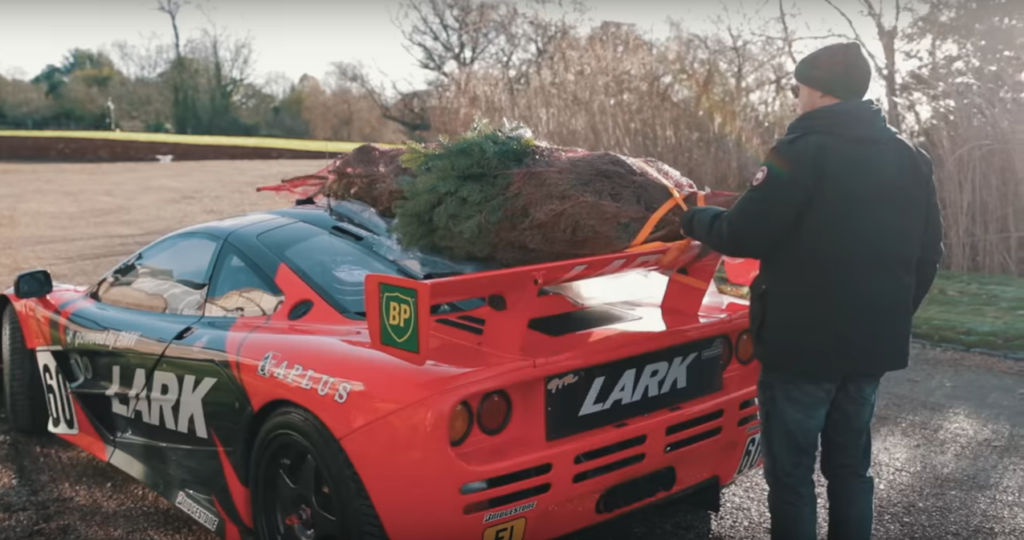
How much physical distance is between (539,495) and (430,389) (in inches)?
18.2

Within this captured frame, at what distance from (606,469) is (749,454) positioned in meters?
0.77

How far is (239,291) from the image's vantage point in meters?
3.34

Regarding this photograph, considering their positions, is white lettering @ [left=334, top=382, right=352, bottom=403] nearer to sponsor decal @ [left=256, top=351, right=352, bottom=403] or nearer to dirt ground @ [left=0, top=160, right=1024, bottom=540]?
sponsor decal @ [left=256, top=351, right=352, bottom=403]

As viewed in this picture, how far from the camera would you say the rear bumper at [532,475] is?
2506 mm

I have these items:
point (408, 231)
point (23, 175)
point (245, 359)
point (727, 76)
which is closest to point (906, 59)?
point (727, 76)

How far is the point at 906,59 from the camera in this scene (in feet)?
31.9

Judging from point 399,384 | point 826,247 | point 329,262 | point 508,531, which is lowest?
point 508,531

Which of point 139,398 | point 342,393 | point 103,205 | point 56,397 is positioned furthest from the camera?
point 103,205

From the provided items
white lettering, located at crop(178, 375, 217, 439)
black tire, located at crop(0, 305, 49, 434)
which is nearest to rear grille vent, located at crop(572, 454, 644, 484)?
white lettering, located at crop(178, 375, 217, 439)

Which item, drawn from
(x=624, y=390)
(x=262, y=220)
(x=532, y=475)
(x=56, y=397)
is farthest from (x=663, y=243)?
(x=56, y=397)

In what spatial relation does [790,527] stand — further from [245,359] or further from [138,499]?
[138,499]

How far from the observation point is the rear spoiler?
2.45 metres

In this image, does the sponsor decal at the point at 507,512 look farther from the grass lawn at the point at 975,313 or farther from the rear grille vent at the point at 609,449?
the grass lawn at the point at 975,313

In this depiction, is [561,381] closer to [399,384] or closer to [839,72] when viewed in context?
[399,384]
